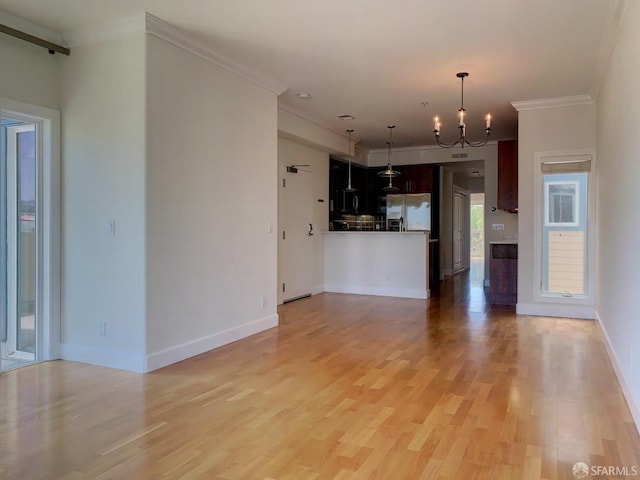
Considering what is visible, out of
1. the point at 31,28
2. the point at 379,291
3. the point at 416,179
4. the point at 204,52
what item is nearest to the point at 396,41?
the point at 204,52

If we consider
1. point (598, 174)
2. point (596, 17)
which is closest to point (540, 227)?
point (598, 174)

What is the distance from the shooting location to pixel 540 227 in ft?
A: 19.9

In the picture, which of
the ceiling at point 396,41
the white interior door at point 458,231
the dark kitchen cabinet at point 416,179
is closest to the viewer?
the ceiling at point 396,41

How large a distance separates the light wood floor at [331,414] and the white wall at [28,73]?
2.23 m

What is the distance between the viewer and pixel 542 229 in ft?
19.8

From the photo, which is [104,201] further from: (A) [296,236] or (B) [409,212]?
(B) [409,212]

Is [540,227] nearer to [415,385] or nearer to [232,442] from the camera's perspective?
[415,385]

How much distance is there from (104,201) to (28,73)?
1219mm

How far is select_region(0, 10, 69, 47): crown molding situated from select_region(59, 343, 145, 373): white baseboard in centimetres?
260

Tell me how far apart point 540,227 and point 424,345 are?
8.76 ft

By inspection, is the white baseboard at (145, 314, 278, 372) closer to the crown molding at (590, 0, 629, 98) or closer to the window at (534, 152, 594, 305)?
the window at (534, 152, 594, 305)

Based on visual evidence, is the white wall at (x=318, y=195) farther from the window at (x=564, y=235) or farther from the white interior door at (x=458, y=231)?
the white interior door at (x=458, y=231)

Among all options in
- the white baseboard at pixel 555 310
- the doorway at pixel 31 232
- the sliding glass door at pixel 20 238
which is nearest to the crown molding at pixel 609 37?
the white baseboard at pixel 555 310

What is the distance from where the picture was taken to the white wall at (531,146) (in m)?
5.86
